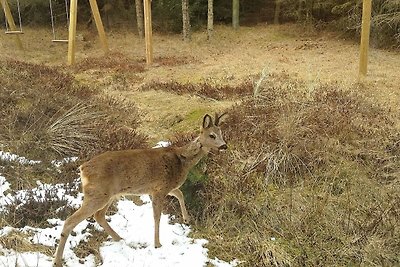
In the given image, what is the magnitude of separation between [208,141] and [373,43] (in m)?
16.2

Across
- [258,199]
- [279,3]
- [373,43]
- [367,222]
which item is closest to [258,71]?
[373,43]

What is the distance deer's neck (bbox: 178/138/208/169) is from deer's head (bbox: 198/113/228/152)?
0.20 ft

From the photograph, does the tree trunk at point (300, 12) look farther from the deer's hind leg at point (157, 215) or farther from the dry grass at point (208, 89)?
the deer's hind leg at point (157, 215)

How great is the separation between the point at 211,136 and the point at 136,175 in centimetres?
115

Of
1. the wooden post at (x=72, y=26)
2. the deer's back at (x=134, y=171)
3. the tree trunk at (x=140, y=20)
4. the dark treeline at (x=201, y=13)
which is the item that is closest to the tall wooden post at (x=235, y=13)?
the dark treeline at (x=201, y=13)

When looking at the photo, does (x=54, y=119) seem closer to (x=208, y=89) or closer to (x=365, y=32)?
(x=208, y=89)

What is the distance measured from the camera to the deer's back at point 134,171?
593cm

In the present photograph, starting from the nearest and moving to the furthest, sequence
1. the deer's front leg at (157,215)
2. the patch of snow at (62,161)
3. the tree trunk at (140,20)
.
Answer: the deer's front leg at (157,215) < the patch of snow at (62,161) < the tree trunk at (140,20)

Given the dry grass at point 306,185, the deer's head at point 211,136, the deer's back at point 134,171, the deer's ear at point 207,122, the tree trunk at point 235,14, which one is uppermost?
the tree trunk at point 235,14

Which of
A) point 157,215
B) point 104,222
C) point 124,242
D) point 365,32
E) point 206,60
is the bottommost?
point 124,242

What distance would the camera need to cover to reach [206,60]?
773 inches

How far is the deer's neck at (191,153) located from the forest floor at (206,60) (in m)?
3.22

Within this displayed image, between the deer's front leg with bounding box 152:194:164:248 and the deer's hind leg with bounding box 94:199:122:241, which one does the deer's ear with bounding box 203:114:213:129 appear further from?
the deer's hind leg with bounding box 94:199:122:241

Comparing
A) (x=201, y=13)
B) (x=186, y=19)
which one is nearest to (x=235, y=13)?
(x=201, y=13)
